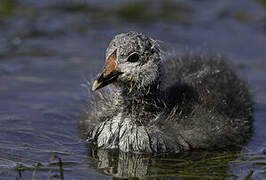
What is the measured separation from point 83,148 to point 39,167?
37.4 inches

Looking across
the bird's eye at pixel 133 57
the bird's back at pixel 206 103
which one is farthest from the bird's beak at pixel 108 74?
the bird's back at pixel 206 103

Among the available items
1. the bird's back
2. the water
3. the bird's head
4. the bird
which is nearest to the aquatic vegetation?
the water

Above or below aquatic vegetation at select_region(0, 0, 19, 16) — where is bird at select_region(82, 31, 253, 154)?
below

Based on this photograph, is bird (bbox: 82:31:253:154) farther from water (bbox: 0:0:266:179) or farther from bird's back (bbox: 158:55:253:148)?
water (bbox: 0:0:266:179)

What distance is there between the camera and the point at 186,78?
8141 mm

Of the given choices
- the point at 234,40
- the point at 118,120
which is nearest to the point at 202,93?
the point at 118,120

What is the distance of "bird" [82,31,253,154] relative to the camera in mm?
6977

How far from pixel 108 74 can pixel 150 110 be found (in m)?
0.80

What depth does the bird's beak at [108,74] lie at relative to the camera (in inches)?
266

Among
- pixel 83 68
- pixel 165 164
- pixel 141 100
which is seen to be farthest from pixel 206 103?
pixel 83 68

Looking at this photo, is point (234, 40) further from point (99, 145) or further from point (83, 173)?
point (83, 173)

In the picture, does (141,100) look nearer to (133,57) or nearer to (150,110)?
(150,110)

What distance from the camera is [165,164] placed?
678cm

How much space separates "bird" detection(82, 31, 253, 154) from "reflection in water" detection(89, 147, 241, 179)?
126mm
